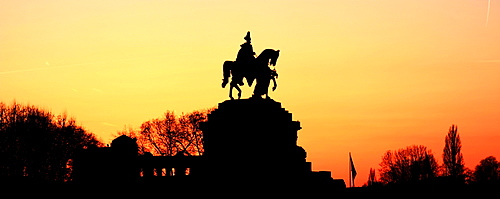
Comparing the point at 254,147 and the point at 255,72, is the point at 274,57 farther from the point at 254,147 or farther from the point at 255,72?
the point at 254,147

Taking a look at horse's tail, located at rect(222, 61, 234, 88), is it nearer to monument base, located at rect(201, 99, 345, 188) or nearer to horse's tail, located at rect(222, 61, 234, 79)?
horse's tail, located at rect(222, 61, 234, 79)

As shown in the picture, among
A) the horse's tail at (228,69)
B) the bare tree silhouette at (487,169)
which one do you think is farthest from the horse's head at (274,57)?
the bare tree silhouette at (487,169)

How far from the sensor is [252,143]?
138ft

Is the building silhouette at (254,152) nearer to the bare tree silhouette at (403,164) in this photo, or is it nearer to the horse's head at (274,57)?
the horse's head at (274,57)

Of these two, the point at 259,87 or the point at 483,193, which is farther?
the point at 259,87

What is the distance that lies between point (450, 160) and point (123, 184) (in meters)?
51.2

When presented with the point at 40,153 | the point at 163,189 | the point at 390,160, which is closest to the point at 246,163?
the point at 163,189

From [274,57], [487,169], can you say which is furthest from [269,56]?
[487,169]

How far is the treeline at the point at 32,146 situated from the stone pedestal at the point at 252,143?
35814 mm

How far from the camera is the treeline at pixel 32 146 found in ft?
253

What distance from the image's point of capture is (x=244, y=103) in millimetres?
42688

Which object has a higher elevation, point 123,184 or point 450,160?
point 450,160

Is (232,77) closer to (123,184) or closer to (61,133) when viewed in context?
(123,184)

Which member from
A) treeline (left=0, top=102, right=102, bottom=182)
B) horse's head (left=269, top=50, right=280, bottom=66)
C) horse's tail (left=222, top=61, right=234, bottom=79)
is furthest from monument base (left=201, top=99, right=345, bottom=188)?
treeline (left=0, top=102, right=102, bottom=182)
